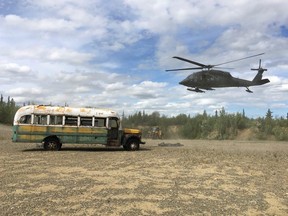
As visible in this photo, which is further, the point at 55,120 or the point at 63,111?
the point at 63,111

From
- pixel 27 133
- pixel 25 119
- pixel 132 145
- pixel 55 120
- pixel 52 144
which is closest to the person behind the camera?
pixel 27 133

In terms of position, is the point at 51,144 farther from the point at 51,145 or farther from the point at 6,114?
the point at 6,114

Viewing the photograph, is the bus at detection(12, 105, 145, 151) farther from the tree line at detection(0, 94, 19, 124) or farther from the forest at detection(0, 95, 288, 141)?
the tree line at detection(0, 94, 19, 124)

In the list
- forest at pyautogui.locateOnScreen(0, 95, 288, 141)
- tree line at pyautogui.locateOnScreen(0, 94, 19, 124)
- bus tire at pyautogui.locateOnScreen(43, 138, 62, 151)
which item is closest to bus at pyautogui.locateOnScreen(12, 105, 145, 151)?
bus tire at pyautogui.locateOnScreen(43, 138, 62, 151)

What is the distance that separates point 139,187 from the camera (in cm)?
1249

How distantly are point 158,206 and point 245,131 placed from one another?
51.6m

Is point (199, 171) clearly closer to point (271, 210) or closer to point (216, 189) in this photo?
point (216, 189)

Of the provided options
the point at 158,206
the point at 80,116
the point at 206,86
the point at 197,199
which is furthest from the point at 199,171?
the point at 206,86

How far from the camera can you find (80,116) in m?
23.9

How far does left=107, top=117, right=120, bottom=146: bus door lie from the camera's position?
24.7m

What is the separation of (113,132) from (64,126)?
313cm

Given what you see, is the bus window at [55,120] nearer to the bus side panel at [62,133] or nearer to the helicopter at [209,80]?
the bus side panel at [62,133]

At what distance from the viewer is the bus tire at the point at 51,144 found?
77.5 ft

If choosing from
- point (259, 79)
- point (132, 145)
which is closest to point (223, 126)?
point (259, 79)
